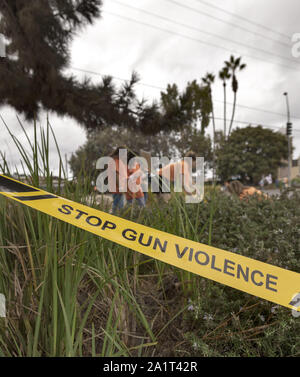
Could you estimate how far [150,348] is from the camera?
1197 mm

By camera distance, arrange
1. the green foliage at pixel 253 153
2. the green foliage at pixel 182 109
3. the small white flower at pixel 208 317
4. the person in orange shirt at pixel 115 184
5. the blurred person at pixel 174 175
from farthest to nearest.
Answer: the green foliage at pixel 253 153, the green foliage at pixel 182 109, the person in orange shirt at pixel 115 184, the blurred person at pixel 174 175, the small white flower at pixel 208 317

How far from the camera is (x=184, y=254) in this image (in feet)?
3.73

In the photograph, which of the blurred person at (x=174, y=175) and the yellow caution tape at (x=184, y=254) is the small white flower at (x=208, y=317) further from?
the blurred person at (x=174, y=175)

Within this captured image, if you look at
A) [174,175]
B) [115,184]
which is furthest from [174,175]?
[115,184]

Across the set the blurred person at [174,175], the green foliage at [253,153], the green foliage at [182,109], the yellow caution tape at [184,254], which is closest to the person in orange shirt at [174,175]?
the blurred person at [174,175]

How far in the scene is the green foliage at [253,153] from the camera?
40000mm

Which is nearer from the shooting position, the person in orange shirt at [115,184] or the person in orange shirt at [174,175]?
the person in orange shirt at [174,175]

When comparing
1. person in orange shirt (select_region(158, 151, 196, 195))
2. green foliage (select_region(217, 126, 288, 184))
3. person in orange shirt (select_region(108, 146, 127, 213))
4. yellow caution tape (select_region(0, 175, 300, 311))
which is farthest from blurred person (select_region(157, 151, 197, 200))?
green foliage (select_region(217, 126, 288, 184))

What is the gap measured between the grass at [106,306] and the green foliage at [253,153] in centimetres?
3955

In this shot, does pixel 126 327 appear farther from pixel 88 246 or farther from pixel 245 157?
pixel 245 157

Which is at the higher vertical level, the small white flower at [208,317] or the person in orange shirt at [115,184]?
the person in orange shirt at [115,184]

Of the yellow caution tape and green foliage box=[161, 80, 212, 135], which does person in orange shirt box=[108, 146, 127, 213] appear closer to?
the yellow caution tape

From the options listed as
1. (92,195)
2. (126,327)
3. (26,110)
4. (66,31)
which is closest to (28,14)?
(66,31)
